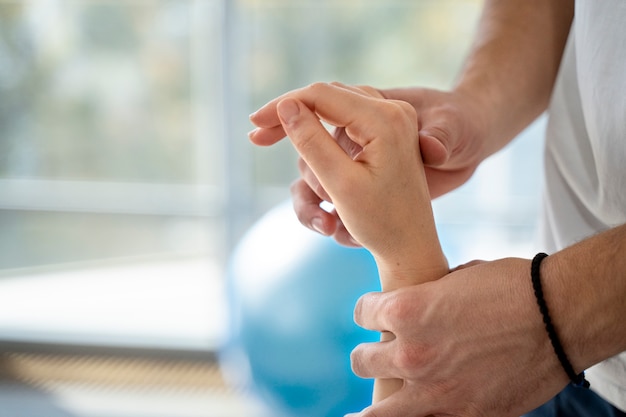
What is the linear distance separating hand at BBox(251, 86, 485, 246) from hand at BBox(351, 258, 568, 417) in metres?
0.21

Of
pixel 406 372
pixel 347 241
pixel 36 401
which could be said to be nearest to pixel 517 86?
pixel 347 241

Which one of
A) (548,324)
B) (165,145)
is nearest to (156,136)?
(165,145)

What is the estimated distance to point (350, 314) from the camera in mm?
1593

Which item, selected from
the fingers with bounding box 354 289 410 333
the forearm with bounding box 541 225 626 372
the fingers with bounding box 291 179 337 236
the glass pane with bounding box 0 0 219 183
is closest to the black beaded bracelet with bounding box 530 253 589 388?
the forearm with bounding box 541 225 626 372

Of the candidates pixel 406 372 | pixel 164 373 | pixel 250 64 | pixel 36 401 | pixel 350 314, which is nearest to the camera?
pixel 406 372

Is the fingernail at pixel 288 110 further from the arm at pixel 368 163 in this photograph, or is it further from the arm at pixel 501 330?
the arm at pixel 501 330

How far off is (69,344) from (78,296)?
0.42 metres

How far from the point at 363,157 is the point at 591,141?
326 millimetres

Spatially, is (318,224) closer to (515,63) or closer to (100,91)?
(515,63)

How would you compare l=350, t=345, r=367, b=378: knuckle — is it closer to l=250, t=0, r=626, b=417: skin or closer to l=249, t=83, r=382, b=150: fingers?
l=250, t=0, r=626, b=417: skin

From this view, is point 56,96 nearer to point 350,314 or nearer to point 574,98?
point 350,314

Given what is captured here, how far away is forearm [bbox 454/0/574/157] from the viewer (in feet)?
3.68

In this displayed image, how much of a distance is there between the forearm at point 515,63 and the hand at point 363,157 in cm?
30

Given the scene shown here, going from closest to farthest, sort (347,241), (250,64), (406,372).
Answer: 1. (406,372)
2. (347,241)
3. (250,64)
